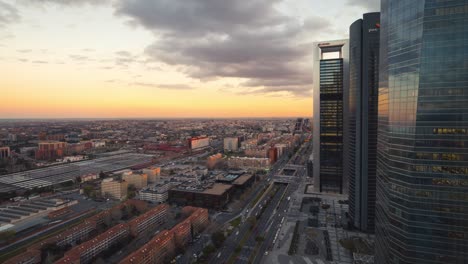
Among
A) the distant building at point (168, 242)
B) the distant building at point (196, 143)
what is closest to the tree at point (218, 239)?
the distant building at point (168, 242)

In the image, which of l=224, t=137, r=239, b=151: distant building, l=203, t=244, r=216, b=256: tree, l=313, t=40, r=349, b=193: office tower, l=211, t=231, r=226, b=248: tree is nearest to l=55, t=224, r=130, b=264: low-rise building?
l=203, t=244, r=216, b=256: tree

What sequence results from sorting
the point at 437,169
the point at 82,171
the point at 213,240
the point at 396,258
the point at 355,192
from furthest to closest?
the point at 82,171, the point at 355,192, the point at 213,240, the point at 396,258, the point at 437,169

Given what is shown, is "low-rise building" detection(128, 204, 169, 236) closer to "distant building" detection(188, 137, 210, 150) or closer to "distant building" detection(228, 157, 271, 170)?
"distant building" detection(228, 157, 271, 170)

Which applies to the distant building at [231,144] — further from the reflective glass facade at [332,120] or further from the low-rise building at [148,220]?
the low-rise building at [148,220]

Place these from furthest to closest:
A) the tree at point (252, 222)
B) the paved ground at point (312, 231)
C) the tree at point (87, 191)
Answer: the tree at point (87, 191) → the tree at point (252, 222) → the paved ground at point (312, 231)

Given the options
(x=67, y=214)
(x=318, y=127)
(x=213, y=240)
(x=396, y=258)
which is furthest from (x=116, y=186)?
(x=396, y=258)

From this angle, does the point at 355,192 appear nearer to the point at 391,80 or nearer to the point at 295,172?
the point at 391,80

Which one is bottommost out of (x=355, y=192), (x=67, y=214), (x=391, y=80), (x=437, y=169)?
(x=67, y=214)
